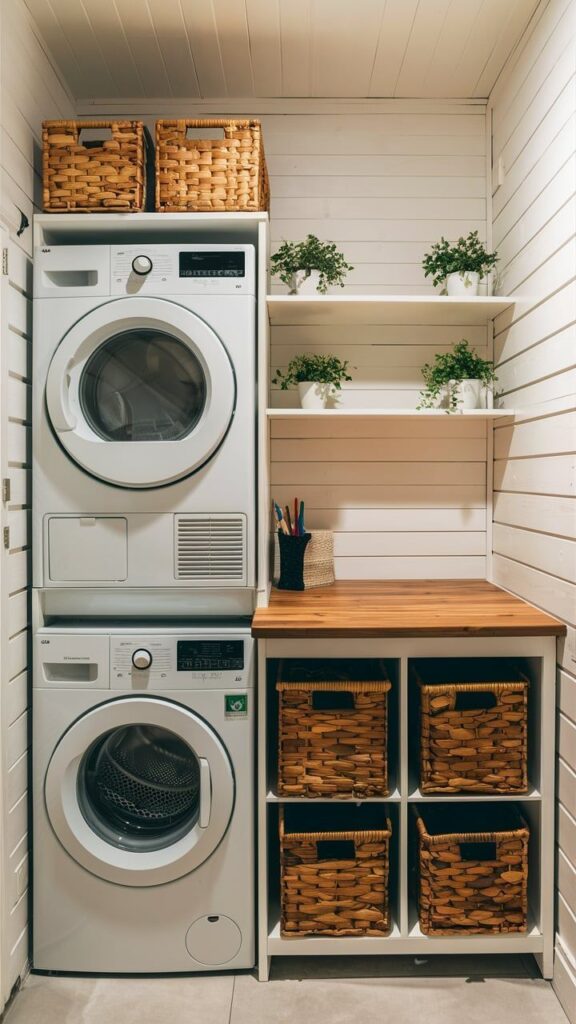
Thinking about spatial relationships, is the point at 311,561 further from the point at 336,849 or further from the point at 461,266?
the point at 461,266

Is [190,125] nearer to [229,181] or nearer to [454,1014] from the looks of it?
[229,181]

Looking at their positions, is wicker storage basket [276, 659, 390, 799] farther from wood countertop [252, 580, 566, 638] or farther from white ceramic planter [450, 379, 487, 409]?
white ceramic planter [450, 379, 487, 409]

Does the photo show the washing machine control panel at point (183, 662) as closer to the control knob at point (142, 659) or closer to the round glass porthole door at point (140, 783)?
the control knob at point (142, 659)

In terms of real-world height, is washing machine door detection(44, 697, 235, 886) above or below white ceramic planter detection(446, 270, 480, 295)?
below

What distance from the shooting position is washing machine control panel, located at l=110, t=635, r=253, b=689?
6.29 feet

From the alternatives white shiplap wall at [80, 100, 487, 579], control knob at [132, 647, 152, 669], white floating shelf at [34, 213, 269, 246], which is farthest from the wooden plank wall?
control knob at [132, 647, 152, 669]

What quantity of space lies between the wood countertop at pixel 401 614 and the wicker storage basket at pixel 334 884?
22.3 inches

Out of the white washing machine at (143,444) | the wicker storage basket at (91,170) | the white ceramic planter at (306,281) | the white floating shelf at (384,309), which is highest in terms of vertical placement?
the wicker storage basket at (91,170)

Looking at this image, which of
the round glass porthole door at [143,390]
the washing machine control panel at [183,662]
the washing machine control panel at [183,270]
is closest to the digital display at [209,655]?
the washing machine control panel at [183,662]

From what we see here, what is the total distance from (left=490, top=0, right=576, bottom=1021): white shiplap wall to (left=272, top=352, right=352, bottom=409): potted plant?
1.89 feet

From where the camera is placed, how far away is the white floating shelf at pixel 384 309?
2.22 metres

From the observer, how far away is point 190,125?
201cm

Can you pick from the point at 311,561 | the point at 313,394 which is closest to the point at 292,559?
the point at 311,561

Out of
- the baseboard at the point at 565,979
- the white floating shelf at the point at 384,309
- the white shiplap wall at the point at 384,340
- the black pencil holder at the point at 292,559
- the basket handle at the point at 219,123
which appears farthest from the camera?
the white shiplap wall at the point at 384,340
